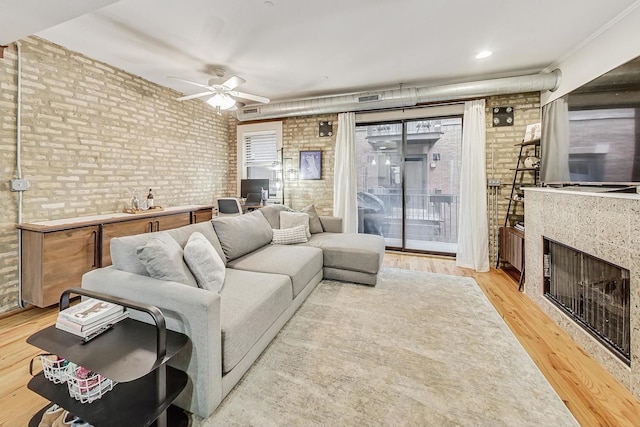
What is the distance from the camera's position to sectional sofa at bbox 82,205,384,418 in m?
1.41

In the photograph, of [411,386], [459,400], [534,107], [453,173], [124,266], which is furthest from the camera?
[453,173]

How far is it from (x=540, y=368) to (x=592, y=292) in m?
0.85

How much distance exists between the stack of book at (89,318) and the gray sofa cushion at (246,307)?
21.5 inches

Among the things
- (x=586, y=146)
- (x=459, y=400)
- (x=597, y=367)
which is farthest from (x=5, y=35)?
(x=597, y=367)

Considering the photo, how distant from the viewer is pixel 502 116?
13.1ft

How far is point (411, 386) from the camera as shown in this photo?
1651 millimetres

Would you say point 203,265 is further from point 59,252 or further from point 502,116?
point 502,116

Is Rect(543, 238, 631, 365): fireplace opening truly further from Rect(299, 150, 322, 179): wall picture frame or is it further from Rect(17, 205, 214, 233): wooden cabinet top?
Rect(17, 205, 214, 233): wooden cabinet top

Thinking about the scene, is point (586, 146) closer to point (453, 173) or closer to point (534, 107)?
point (534, 107)

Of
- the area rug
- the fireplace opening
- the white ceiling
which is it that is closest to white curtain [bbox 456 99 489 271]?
the white ceiling

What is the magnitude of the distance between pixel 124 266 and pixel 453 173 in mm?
4659

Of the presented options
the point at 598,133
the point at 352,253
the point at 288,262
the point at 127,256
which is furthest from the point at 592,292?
the point at 127,256

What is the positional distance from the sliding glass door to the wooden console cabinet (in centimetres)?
393

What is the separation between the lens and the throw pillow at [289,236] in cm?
346
